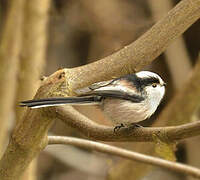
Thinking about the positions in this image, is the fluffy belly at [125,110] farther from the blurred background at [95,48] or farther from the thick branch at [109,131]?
the blurred background at [95,48]

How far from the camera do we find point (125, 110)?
189 cm

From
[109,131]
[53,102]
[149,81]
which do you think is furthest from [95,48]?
[53,102]

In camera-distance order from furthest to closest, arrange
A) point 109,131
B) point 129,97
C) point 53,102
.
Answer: point 129,97
point 109,131
point 53,102

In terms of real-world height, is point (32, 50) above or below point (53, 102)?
above

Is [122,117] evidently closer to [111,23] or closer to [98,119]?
[98,119]

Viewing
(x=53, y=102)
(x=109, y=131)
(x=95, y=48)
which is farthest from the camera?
(x=95, y=48)

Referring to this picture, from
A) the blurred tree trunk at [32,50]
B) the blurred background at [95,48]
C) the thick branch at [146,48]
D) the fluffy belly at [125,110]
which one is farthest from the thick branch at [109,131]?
the blurred background at [95,48]

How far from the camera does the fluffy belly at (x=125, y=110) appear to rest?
1878 mm

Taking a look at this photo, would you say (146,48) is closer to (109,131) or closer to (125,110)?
(109,131)

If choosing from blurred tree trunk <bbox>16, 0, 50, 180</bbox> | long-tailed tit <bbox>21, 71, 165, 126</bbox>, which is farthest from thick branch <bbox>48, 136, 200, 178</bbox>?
blurred tree trunk <bbox>16, 0, 50, 180</bbox>

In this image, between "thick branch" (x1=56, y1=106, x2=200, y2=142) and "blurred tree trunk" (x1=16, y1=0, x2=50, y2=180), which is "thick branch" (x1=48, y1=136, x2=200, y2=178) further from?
"blurred tree trunk" (x1=16, y1=0, x2=50, y2=180)

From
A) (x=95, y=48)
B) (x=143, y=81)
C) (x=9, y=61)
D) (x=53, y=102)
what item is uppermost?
(x=95, y=48)

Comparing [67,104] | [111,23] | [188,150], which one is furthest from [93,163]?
[67,104]

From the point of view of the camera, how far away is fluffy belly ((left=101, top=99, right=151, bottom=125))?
1.88 metres
